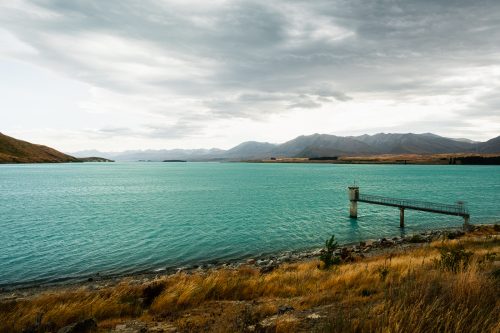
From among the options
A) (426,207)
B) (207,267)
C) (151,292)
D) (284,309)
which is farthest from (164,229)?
(426,207)

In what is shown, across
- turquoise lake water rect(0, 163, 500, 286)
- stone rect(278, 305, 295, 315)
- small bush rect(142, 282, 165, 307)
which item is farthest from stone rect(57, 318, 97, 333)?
turquoise lake water rect(0, 163, 500, 286)

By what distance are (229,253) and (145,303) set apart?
18.9 m

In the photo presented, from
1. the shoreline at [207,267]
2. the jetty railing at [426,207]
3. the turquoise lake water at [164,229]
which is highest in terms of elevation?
the jetty railing at [426,207]

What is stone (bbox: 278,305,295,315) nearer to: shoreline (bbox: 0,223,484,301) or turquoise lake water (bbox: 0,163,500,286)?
shoreline (bbox: 0,223,484,301)

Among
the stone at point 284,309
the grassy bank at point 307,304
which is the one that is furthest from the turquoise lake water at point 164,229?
the stone at point 284,309

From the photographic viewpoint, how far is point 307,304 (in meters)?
11.9

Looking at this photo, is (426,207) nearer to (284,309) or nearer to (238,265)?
(238,265)

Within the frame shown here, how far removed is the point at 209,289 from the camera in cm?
1523

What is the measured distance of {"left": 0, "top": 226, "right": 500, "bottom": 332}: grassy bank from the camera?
638 cm

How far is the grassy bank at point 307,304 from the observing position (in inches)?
251

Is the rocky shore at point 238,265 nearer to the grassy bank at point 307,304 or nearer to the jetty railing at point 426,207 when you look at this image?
the jetty railing at point 426,207

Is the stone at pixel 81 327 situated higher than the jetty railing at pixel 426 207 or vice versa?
the stone at pixel 81 327

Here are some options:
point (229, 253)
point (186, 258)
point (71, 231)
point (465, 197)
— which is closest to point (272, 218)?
point (229, 253)

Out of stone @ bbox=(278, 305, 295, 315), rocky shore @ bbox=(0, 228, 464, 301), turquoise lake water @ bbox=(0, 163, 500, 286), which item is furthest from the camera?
turquoise lake water @ bbox=(0, 163, 500, 286)
